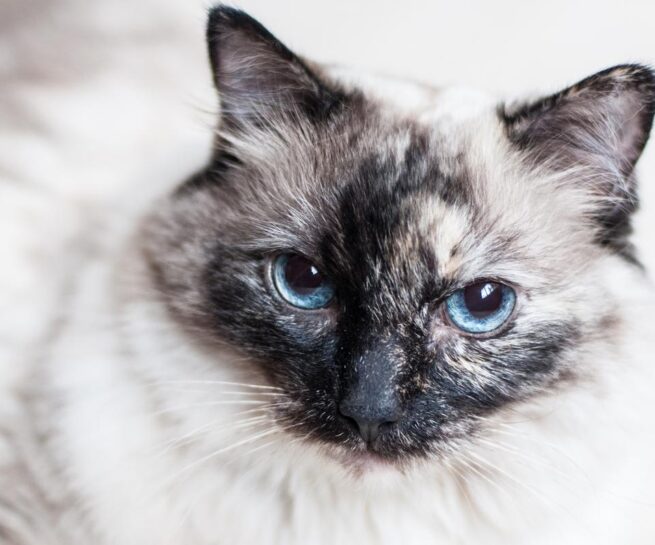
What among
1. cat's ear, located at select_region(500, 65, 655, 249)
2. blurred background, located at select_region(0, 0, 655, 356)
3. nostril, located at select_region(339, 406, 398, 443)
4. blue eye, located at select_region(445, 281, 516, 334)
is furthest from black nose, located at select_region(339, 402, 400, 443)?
blurred background, located at select_region(0, 0, 655, 356)

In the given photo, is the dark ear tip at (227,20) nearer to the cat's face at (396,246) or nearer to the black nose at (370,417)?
the cat's face at (396,246)

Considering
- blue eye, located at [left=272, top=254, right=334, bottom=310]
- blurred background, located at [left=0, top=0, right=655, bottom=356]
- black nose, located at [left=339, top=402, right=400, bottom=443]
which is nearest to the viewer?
black nose, located at [left=339, top=402, right=400, bottom=443]

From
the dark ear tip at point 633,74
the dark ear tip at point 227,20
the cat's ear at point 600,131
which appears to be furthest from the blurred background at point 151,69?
the dark ear tip at point 633,74

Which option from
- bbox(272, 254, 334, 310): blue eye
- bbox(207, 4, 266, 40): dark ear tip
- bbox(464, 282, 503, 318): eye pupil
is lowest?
bbox(272, 254, 334, 310): blue eye

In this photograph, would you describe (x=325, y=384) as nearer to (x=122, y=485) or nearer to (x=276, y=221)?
(x=276, y=221)

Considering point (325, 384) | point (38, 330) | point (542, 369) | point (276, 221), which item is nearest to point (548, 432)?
point (542, 369)

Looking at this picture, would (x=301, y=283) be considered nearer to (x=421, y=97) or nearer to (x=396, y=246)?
(x=396, y=246)

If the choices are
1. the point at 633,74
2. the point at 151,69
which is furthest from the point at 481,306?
the point at 151,69

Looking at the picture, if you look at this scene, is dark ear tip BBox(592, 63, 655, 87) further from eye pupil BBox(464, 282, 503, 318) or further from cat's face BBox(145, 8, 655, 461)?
eye pupil BBox(464, 282, 503, 318)
